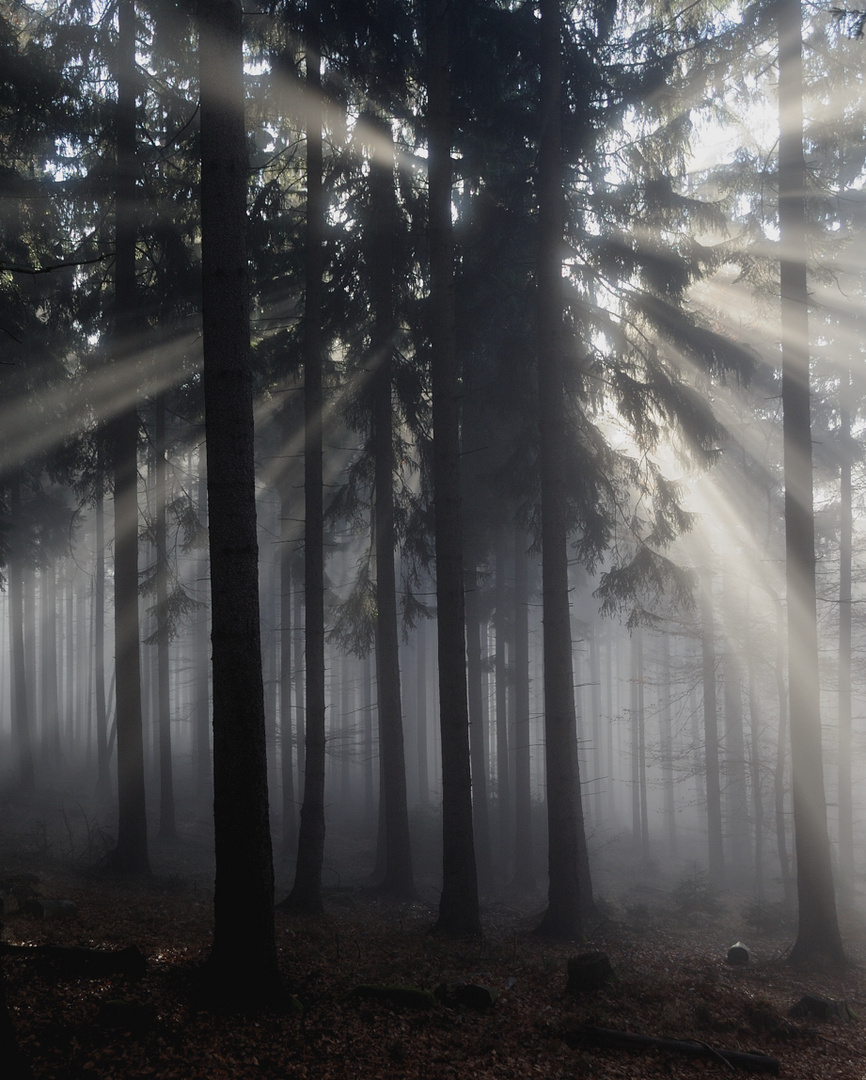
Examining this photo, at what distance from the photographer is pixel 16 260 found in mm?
12859

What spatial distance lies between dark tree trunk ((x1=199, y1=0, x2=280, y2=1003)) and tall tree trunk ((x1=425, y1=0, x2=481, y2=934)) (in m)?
4.28

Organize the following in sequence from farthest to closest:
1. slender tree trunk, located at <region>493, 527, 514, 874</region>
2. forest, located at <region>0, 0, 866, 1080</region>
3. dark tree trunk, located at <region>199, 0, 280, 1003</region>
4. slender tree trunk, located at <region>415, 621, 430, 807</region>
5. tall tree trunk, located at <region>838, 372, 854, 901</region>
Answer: slender tree trunk, located at <region>415, 621, 430, 807</region>
slender tree trunk, located at <region>493, 527, 514, 874</region>
tall tree trunk, located at <region>838, 372, 854, 901</region>
forest, located at <region>0, 0, 866, 1080</region>
dark tree trunk, located at <region>199, 0, 280, 1003</region>

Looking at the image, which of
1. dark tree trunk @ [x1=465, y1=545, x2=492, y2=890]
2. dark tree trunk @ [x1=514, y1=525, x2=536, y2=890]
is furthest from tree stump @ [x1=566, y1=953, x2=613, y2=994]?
dark tree trunk @ [x1=514, y1=525, x2=536, y2=890]

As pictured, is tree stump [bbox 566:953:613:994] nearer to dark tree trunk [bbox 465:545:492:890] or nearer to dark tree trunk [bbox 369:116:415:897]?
dark tree trunk [bbox 369:116:415:897]

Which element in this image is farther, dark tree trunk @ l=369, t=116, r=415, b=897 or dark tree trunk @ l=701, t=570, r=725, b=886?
dark tree trunk @ l=701, t=570, r=725, b=886

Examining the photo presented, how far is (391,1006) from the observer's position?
6840mm

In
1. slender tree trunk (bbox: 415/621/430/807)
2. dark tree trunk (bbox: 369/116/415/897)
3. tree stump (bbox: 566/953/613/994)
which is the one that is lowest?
slender tree trunk (bbox: 415/621/430/807)

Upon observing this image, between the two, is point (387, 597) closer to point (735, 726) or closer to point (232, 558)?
point (232, 558)

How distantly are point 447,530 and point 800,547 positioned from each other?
534cm

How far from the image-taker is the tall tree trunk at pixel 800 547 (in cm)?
1066

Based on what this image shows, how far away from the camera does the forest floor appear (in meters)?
5.50

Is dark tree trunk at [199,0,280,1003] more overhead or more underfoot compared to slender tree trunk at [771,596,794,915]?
more overhead

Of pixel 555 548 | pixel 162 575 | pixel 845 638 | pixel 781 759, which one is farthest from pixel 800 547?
pixel 162 575

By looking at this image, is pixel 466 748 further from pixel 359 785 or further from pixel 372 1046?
pixel 359 785
